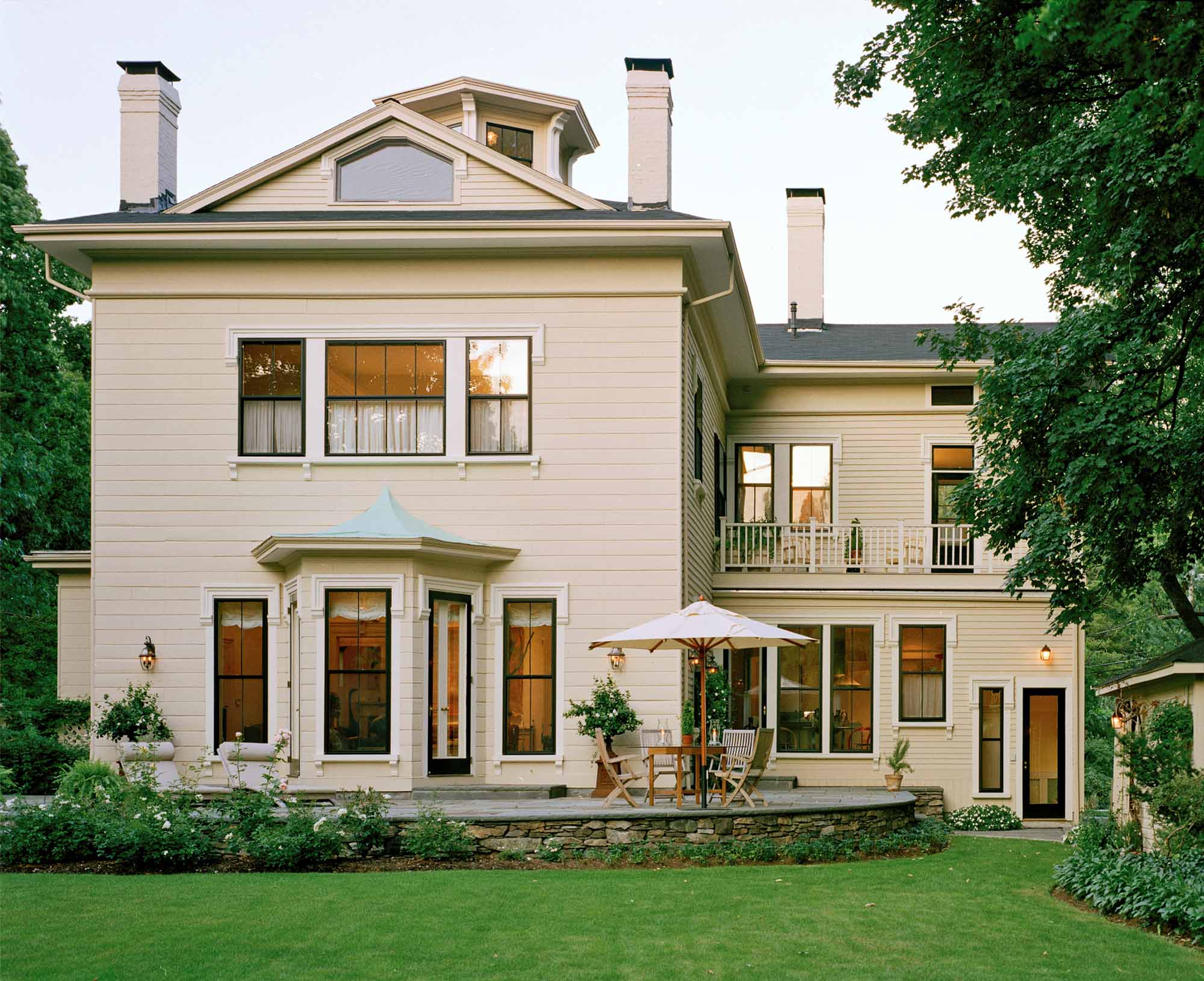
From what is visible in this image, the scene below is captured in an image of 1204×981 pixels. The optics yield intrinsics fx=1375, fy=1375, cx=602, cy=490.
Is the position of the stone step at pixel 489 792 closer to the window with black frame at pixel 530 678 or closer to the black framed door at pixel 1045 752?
the window with black frame at pixel 530 678

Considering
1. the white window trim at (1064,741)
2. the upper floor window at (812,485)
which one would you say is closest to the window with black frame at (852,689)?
the white window trim at (1064,741)

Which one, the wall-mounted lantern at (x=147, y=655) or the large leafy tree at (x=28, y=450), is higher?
the large leafy tree at (x=28, y=450)

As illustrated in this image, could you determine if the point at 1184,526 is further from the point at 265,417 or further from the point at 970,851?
the point at 265,417

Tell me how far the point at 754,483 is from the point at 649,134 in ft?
25.8

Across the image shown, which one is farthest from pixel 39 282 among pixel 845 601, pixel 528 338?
pixel 845 601

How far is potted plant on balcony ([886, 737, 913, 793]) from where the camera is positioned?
19.9 metres

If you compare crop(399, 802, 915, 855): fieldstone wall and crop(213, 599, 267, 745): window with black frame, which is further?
crop(213, 599, 267, 745): window with black frame

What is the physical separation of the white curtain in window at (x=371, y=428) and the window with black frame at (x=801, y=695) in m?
7.79

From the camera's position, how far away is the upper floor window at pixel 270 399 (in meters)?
16.4

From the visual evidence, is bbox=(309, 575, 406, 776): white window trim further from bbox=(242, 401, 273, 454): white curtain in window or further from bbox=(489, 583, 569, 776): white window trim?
bbox=(242, 401, 273, 454): white curtain in window

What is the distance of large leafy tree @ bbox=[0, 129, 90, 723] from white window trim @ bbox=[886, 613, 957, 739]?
45.4ft

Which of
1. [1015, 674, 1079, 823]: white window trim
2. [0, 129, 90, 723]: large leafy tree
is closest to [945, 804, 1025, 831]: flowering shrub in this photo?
[1015, 674, 1079, 823]: white window trim

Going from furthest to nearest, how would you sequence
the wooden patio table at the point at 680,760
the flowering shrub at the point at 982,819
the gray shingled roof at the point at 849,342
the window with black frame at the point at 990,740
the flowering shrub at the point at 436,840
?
the gray shingled roof at the point at 849,342 < the window with black frame at the point at 990,740 < the flowering shrub at the point at 982,819 < the wooden patio table at the point at 680,760 < the flowering shrub at the point at 436,840

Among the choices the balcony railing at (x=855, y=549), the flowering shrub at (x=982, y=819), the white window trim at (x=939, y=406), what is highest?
the white window trim at (x=939, y=406)
